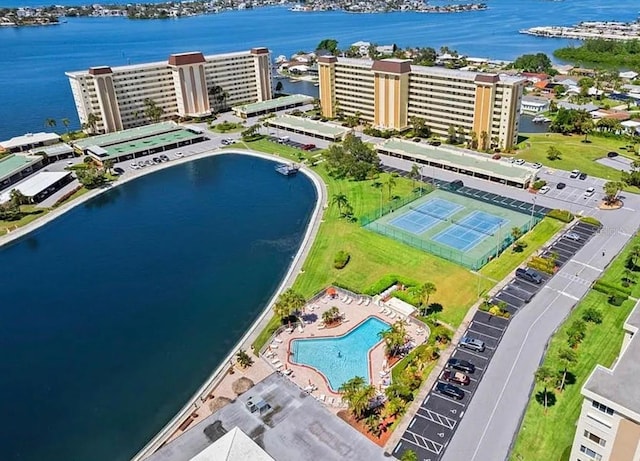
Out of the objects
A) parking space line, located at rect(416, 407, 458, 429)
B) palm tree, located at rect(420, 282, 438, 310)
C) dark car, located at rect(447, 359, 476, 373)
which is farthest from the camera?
palm tree, located at rect(420, 282, 438, 310)

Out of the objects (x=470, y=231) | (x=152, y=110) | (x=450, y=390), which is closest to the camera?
(x=450, y=390)

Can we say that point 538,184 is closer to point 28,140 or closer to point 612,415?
point 612,415

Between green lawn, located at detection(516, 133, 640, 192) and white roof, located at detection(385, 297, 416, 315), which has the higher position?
green lawn, located at detection(516, 133, 640, 192)

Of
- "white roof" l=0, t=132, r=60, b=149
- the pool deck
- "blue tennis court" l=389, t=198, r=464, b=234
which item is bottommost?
the pool deck

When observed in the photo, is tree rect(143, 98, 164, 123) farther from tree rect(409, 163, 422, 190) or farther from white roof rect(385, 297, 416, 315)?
white roof rect(385, 297, 416, 315)

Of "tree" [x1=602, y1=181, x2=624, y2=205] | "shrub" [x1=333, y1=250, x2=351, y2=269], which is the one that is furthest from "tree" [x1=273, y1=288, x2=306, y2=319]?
"tree" [x1=602, y1=181, x2=624, y2=205]

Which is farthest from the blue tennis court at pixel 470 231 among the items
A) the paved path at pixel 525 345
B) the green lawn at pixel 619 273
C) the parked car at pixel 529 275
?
the green lawn at pixel 619 273

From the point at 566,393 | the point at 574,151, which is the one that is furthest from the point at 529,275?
the point at 574,151
